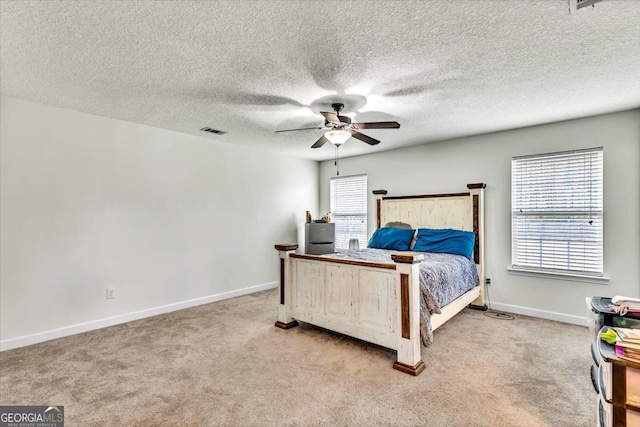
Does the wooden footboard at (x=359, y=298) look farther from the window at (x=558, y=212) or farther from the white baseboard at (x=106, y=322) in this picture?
the window at (x=558, y=212)

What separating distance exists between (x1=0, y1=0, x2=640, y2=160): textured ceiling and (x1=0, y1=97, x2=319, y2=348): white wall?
0.41 meters

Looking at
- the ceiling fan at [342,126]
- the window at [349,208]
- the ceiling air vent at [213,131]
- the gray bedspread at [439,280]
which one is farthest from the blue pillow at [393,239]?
the ceiling air vent at [213,131]

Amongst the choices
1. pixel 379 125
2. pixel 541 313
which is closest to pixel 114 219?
pixel 379 125

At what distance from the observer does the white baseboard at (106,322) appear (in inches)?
115

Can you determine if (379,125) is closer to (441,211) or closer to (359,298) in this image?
(359,298)

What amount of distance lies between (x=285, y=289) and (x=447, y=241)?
7.07ft

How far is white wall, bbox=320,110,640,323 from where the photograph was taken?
319 cm

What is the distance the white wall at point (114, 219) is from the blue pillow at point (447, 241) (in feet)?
8.32

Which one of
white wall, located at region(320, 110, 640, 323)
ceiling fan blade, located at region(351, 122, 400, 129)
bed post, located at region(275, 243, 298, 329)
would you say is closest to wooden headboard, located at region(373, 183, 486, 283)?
white wall, located at region(320, 110, 640, 323)

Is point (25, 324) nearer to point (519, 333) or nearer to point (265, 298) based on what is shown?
point (265, 298)

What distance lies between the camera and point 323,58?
7.05ft

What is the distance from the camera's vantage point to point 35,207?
9.96 ft

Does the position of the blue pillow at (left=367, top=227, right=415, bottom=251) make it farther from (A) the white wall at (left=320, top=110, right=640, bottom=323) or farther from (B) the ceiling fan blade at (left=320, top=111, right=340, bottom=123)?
(B) the ceiling fan blade at (left=320, top=111, right=340, bottom=123)

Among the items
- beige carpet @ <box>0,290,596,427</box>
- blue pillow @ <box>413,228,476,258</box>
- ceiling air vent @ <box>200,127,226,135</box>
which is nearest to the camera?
beige carpet @ <box>0,290,596,427</box>
